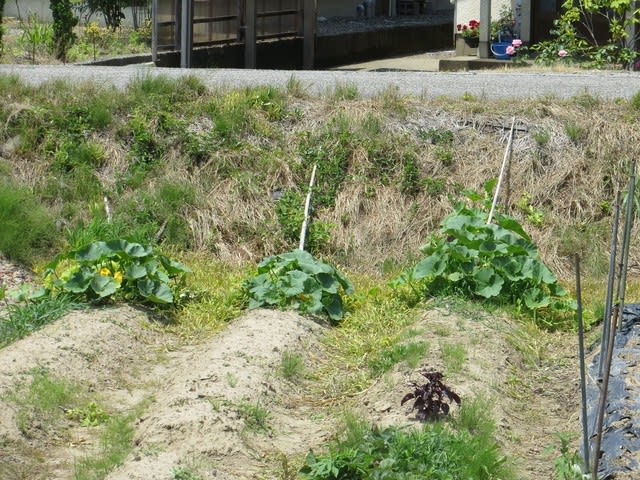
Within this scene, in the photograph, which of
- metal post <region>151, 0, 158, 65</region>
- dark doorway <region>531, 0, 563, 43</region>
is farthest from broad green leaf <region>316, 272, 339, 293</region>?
dark doorway <region>531, 0, 563, 43</region>

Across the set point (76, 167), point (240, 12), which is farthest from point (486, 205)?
point (240, 12)

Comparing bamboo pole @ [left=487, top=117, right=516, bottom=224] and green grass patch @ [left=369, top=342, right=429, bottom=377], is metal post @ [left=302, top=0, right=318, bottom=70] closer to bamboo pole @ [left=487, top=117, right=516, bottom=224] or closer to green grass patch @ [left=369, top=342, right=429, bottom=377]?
bamboo pole @ [left=487, top=117, right=516, bottom=224]

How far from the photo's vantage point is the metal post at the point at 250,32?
20.4 metres

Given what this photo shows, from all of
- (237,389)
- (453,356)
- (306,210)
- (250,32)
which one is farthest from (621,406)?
(250,32)

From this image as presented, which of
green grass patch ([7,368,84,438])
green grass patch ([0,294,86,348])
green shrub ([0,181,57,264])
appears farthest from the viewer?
green shrub ([0,181,57,264])

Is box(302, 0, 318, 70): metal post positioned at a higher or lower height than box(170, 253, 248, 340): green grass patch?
higher

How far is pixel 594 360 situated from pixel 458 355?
3.10 ft

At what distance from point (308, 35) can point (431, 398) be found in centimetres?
1638

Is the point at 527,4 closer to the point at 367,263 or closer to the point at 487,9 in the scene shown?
the point at 487,9

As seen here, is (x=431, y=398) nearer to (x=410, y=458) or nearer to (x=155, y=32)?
(x=410, y=458)

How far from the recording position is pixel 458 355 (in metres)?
7.71

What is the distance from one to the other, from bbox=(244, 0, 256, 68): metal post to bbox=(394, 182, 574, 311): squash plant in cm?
1132

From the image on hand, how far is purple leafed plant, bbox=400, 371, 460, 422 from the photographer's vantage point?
262 inches

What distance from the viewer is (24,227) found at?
10734mm
